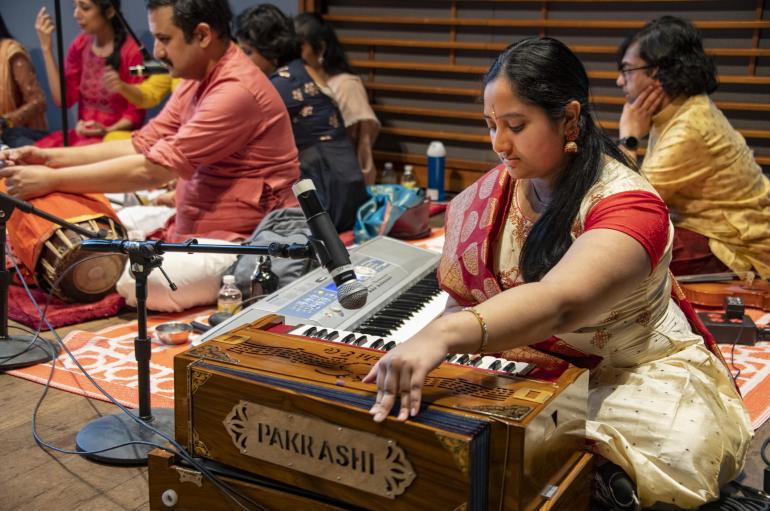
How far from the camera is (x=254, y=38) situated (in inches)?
193

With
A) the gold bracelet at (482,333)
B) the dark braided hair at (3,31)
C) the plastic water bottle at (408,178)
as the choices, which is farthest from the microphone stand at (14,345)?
the dark braided hair at (3,31)

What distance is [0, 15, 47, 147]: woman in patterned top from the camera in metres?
6.43

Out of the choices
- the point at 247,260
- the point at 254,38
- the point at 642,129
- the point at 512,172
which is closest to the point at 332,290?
the point at 247,260

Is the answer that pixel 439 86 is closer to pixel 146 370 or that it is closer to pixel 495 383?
pixel 146 370

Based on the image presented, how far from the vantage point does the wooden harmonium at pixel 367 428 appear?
152 cm

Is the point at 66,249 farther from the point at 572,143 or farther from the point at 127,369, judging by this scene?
the point at 572,143

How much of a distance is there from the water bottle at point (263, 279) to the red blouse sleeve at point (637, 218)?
194 cm

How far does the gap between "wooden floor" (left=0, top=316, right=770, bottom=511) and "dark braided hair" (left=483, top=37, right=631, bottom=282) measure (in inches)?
38.8

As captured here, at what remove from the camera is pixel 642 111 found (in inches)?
162

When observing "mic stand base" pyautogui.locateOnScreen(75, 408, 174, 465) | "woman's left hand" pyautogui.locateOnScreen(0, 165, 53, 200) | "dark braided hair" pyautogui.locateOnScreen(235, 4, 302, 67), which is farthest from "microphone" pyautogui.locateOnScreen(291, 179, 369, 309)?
"dark braided hair" pyautogui.locateOnScreen(235, 4, 302, 67)

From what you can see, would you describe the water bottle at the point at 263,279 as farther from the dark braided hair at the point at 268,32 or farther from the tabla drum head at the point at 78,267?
the dark braided hair at the point at 268,32

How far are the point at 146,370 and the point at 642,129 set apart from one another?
2786 mm

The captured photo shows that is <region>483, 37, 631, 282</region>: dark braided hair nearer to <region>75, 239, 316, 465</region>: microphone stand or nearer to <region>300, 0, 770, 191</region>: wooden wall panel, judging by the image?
<region>75, 239, 316, 465</region>: microphone stand

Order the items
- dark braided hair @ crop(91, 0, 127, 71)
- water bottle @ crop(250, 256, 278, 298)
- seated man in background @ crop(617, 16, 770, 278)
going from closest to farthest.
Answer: water bottle @ crop(250, 256, 278, 298) < seated man in background @ crop(617, 16, 770, 278) < dark braided hair @ crop(91, 0, 127, 71)
